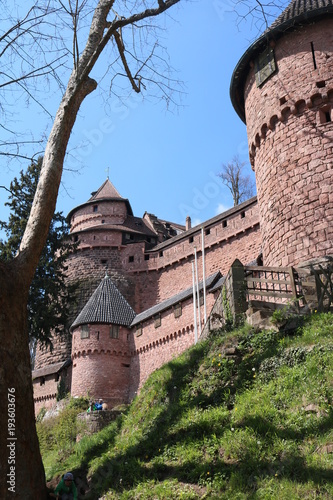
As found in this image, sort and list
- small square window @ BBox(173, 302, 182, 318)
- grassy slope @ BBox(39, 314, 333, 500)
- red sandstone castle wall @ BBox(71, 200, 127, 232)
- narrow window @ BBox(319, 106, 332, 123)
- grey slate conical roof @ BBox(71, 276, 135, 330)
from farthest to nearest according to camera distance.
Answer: red sandstone castle wall @ BBox(71, 200, 127, 232) → grey slate conical roof @ BBox(71, 276, 135, 330) → small square window @ BBox(173, 302, 182, 318) → narrow window @ BBox(319, 106, 332, 123) → grassy slope @ BBox(39, 314, 333, 500)

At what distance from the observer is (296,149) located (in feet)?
44.2

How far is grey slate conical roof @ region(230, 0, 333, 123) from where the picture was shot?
1406cm

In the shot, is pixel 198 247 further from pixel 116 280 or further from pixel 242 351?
pixel 242 351

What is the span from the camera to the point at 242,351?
896 cm

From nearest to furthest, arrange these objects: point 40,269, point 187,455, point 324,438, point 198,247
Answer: point 324,438 → point 187,455 → point 40,269 → point 198,247

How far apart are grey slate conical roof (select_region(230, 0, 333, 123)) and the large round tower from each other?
29 millimetres

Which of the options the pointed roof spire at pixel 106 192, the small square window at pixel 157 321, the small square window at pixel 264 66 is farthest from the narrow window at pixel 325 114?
the pointed roof spire at pixel 106 192

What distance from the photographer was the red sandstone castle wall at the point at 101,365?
75.5 ft

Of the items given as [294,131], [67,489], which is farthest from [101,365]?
[67,489]

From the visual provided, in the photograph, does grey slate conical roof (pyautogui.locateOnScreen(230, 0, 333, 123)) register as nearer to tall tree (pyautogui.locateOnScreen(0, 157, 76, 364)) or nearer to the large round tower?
the large round tower

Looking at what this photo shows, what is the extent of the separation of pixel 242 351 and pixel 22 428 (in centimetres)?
443

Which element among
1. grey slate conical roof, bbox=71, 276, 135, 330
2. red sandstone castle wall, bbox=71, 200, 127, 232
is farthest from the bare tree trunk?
red sandstone castle wall, bbox=71, 200, 127, 232

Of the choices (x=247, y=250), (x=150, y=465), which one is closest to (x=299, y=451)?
(x=150, y=465)

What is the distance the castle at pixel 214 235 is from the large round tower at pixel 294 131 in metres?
0.03
